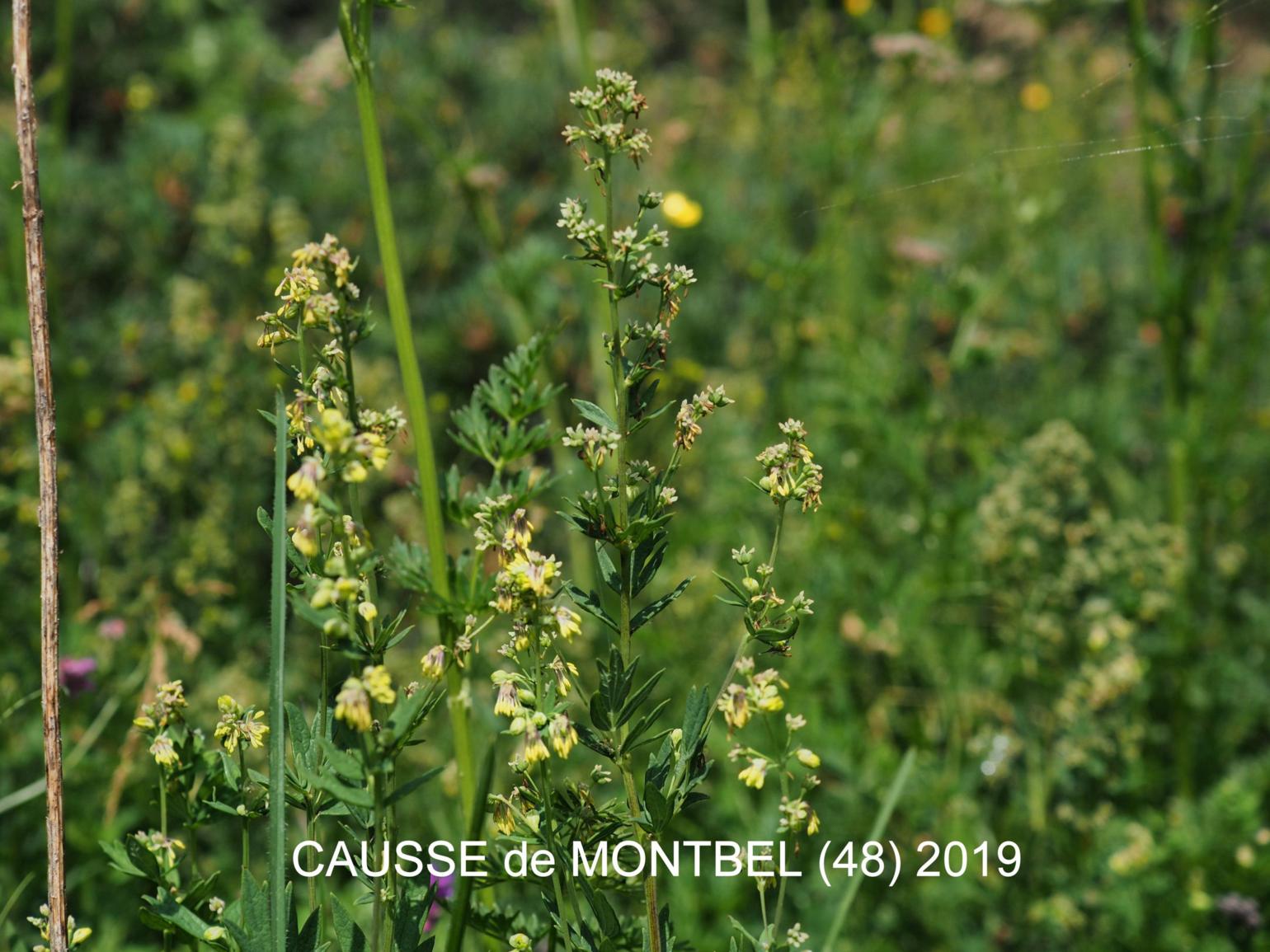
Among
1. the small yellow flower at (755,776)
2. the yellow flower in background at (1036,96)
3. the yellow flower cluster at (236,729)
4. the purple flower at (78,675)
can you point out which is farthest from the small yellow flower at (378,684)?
the yellow flower in background at (1036,96)

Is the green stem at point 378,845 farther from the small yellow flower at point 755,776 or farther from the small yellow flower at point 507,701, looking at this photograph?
the small yellow flower at point 755,776

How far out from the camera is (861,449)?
2746 mm

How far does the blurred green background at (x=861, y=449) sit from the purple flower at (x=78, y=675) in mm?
69

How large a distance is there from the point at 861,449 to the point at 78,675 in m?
1.71

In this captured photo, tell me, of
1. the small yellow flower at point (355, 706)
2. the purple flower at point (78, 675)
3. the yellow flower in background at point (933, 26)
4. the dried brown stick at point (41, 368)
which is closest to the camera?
the small yellow flower at point (355, 706)

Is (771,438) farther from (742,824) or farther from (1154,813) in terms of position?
(1154,813)

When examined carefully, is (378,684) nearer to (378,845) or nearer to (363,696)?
(363,696)

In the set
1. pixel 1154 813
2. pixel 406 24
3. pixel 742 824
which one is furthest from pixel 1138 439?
pixel 406 24

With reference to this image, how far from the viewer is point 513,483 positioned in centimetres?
113

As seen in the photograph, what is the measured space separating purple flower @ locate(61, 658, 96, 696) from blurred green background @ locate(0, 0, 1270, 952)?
0.22 feet

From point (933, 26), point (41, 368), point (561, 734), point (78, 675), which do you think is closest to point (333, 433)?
point (561, 734)

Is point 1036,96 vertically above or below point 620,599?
above

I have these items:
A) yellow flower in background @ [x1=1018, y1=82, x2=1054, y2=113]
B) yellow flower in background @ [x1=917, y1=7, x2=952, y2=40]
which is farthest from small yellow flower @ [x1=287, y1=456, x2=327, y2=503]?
yellow flower in background @ [x1=1018, y1=82, x2=1054, y2=113]

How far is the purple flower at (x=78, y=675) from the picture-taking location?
1.92 meters
